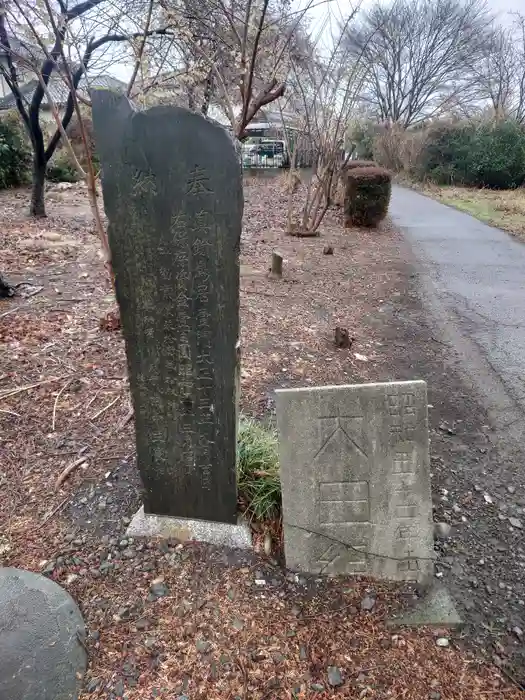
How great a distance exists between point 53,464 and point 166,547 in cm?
100

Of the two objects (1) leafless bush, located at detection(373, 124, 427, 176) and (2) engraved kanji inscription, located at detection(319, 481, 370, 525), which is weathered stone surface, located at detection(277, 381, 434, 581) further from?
(1) leafless bush, located at detection(373, 124, 427, 176)

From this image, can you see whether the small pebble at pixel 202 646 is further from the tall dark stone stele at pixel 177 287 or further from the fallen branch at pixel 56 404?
the fallen branch at pixel 56 404

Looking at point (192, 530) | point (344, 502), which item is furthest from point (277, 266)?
point (344, 502)

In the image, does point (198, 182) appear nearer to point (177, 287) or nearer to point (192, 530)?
point (177, 287)

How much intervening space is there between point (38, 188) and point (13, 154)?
18.5 feet

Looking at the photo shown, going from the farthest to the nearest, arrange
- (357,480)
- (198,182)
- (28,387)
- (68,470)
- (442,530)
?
(28,387) → (68,470) → (442,530) → (357,480) → (198,182)

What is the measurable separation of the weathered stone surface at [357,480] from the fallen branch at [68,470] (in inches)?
53.5

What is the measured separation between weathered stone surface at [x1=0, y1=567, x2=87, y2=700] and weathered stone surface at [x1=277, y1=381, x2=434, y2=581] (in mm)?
940

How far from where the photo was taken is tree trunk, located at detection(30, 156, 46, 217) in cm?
941

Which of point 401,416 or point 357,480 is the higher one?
point 401,416

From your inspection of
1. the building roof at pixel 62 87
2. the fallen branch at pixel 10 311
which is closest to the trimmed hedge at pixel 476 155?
the building roof at pixel 62 87

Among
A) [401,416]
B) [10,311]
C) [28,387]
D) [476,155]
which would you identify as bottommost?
[28,387]

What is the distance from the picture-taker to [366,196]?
1028cm

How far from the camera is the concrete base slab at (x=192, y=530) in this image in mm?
2285
